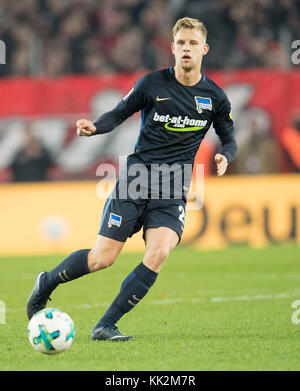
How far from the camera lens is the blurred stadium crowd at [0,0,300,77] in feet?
51.4

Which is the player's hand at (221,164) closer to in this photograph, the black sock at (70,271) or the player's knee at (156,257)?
the player's knee at (156,257)

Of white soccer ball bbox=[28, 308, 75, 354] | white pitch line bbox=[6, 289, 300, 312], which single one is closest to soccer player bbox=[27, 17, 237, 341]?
white soccer ball bbox=[28, 308, 75, 354]

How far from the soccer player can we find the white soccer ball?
66cm

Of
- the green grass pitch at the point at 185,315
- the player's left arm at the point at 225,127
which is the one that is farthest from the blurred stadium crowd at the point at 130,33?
the player's left arm at the point at 225,127

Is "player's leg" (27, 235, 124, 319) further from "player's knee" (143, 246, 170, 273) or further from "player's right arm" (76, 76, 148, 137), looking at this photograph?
"player's right arm" (76, 76, 148, 137)

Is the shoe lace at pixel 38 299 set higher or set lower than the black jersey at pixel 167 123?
lower

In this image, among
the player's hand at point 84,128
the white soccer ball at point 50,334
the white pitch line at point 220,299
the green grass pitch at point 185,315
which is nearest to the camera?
the green grass pitch at point 185,315

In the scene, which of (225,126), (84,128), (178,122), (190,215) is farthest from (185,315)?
(190,215)

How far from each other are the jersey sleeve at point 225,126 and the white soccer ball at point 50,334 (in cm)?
190

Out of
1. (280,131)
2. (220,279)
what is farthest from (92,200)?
(220,279)

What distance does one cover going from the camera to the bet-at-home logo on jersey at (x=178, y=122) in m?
6.49

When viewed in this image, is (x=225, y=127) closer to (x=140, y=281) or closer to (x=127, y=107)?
(x=127, y=107)

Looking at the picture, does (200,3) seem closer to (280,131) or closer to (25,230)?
(280,131)

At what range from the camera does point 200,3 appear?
634 inches
